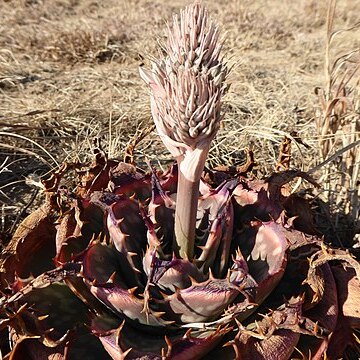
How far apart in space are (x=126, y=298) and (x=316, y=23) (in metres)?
3.64

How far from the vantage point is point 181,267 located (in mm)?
1016

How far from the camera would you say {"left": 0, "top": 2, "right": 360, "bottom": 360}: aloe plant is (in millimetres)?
838

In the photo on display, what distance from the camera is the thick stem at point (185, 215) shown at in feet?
3.14

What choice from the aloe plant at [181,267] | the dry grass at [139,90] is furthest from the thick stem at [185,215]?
the dry grass at [139,90]

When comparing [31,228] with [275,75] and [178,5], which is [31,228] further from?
[178,5]

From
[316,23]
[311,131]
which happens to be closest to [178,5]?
[316,23]

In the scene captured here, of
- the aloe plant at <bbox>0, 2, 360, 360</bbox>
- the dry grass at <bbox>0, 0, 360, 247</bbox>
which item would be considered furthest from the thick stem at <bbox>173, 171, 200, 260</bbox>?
the dry grass at <bbox>0, 0, 360, 247</bbox>

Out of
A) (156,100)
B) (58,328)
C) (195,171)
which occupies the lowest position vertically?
(58,328)

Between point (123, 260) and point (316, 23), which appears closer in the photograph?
point (123, 260)

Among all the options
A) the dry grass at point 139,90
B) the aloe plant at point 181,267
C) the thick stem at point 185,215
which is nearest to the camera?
the aloe plant at point 181,267

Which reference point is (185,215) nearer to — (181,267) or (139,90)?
(181,267)

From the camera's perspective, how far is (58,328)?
1.10 meters

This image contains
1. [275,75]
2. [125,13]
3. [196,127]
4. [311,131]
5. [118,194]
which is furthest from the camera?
[125,13]

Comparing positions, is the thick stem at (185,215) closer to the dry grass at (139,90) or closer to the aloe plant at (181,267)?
the aloe plant at (181,267)
